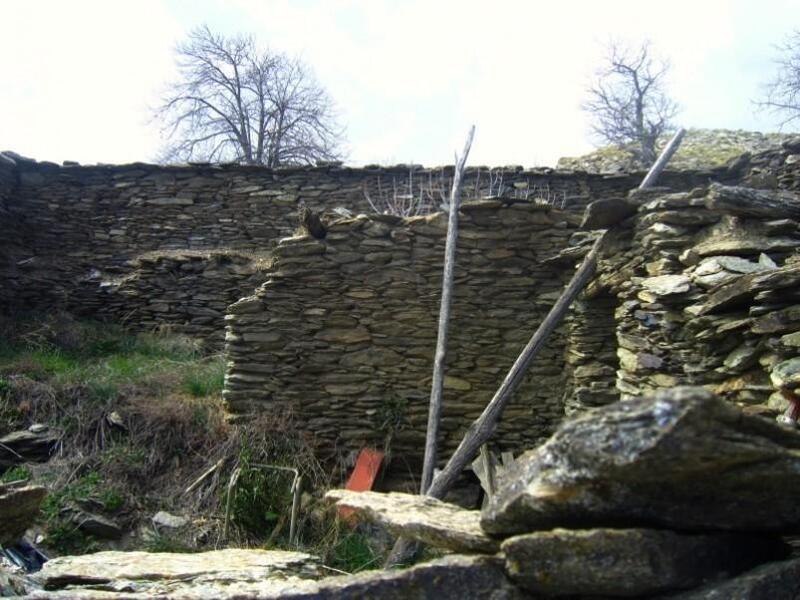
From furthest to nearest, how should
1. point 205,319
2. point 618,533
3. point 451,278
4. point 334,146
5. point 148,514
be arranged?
point 334,146, point 205,319, point 451,278, point 148,514, point 618,533

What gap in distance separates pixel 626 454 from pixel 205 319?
8.16m

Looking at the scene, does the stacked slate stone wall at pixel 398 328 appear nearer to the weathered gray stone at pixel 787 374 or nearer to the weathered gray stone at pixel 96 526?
the weathered gray stone at pixel 96 526

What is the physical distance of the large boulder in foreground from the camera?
1.49 meters

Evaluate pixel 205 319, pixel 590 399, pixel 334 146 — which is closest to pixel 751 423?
pixel 590 399

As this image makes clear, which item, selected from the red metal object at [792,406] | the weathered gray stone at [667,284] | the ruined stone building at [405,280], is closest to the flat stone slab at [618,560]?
the red metal object at [792,406]

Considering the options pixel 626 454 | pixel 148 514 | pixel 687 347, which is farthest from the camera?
pixel 148 514

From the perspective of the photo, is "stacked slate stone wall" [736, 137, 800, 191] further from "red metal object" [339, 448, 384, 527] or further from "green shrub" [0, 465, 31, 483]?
"green shrub" [0, 465, 31, 483]

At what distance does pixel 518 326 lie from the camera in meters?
6.20

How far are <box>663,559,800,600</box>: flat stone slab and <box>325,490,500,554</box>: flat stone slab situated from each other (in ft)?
1.83

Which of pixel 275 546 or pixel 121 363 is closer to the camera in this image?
pixel 275 546

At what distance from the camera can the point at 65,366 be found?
24.2 feet

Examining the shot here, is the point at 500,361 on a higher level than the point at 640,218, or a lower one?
lower

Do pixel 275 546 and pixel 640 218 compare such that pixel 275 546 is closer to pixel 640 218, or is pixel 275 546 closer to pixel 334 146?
pixel 640 218

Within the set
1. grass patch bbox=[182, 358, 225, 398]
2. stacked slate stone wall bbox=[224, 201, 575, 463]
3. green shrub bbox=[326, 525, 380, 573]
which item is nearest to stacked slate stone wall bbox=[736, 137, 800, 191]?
stacked slate stone wall bbox=[224, 201, 575, 463]
